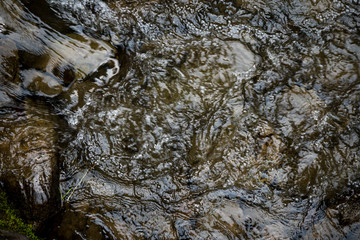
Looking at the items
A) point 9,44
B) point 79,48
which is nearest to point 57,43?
point 79,48

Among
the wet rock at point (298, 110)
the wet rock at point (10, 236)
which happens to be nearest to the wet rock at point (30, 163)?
the wet rock at point (10, 236)

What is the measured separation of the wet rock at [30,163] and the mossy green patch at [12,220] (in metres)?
0.08

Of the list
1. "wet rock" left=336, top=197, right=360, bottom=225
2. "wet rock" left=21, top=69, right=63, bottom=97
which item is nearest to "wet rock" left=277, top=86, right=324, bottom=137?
"wet rock" left=336, top=197, right=360, bottom=225

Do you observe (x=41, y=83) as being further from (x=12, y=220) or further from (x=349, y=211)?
(x=349, y=211)

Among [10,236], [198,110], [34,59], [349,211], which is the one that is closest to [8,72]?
[34,59]

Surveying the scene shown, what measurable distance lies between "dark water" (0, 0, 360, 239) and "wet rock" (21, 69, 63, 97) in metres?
0.02

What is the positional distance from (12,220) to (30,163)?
644mm

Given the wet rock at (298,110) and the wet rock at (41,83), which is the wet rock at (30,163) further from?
the wet rock at (298,110)

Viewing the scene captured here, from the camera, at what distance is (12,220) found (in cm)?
299

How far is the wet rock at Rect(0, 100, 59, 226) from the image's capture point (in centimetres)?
308

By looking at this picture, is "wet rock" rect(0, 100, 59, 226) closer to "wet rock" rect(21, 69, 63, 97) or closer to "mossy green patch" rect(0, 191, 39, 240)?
"mossy green patch" rect(0, 191, 39, 240)

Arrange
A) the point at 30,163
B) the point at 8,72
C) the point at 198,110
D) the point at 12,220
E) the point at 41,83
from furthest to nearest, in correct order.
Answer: the point at 198,110
the point at 41,83
the point at 8,72
the point at 30,163
the point at 12,220

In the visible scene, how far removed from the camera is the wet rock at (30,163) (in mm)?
3084

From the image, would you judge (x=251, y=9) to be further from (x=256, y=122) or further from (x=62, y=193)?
(x=62, y=193)
